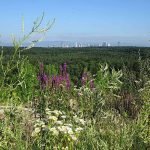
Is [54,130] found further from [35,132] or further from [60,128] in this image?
[35,132]

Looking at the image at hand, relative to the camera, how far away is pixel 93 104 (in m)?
6.56

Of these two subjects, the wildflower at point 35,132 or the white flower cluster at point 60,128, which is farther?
the wildflower at point 35,132

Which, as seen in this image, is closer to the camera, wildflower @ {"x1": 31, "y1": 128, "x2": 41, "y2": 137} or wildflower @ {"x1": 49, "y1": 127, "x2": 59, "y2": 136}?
wildflower @ {"x1": 49, "y1": 127, "x2": 59, "y2": 136}

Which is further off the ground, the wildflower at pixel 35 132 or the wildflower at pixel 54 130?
the wildflower at pixel 54 130

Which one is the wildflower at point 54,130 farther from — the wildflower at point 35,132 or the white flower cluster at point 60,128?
the wildflower at point 35,132

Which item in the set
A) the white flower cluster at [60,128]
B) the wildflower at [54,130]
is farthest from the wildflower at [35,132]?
the wildflower at [54,130]

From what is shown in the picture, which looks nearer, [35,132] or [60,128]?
[60,128]

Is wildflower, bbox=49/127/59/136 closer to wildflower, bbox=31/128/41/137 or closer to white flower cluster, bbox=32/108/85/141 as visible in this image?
white flower cluster, bbox=32/108/85/141

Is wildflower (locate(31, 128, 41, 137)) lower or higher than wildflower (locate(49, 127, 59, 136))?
lower

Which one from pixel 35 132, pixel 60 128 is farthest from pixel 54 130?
pixel 35 132

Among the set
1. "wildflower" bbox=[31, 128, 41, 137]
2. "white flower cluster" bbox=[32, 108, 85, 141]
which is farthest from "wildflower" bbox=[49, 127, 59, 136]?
"wildflower" bbox=[31, 128, 41, 137]

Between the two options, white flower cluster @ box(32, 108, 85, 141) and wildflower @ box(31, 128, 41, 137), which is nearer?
white flower cluster @ box(32, 108, 85, 141)

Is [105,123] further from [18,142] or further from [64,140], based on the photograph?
[18,142]

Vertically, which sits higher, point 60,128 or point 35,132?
point 60,128
